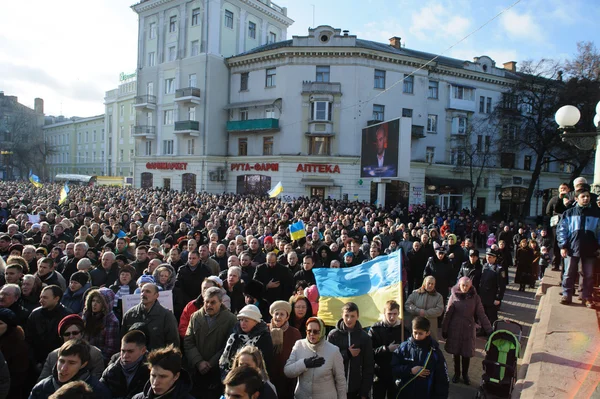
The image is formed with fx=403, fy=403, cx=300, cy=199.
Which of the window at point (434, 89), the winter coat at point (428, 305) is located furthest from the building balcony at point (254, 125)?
the winter coat at point (428, 305)

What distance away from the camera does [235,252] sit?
30.5ft

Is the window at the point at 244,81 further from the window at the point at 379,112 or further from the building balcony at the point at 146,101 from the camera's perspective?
the window at the point at 379,112

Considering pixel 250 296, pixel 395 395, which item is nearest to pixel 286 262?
pixel 250 296

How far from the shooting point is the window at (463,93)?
37000 millimetres

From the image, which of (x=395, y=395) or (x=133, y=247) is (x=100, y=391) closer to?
(x=395, y=395)

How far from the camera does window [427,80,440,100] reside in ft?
118

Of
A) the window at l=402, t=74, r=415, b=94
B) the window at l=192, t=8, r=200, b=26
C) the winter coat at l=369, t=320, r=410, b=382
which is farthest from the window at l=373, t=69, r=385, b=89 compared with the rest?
the winter coat at l=369, t=320, r=410, b=382

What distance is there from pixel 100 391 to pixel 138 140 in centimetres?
4366

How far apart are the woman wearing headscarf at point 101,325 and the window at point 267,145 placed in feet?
102

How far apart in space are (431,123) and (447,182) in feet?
18.3

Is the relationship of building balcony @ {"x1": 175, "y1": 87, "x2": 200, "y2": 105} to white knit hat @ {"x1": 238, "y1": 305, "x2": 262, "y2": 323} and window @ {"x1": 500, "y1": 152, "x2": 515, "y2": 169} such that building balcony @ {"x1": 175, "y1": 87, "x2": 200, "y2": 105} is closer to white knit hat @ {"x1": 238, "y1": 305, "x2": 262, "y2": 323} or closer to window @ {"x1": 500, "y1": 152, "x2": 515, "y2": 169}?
window @ {"x1": 500, "y1": 152, "x2": 515, "y2": 169}

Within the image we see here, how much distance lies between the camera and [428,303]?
627 centimetres

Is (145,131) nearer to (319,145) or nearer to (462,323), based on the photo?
(319,145)

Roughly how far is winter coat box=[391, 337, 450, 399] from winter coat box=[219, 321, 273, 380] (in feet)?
4.80
